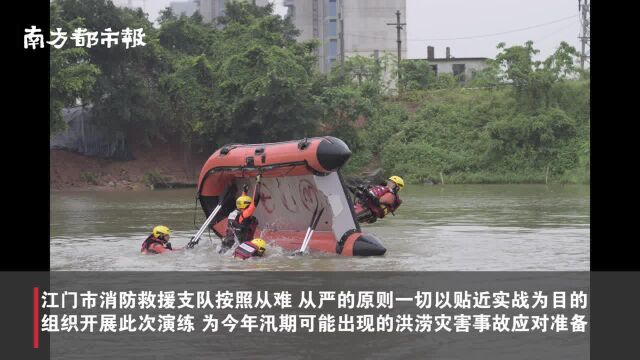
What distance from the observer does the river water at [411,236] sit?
1367cm

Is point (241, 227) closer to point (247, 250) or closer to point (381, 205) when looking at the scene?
point (247, 250)

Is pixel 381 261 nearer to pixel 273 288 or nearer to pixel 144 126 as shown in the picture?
pixel 273 288

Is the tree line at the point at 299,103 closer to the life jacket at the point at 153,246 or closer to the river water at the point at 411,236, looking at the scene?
the river water at the point at 411,236

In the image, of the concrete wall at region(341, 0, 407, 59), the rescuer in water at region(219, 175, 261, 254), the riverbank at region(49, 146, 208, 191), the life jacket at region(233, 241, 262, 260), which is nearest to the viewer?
the life jacket at region(233, 241, 262, 260)

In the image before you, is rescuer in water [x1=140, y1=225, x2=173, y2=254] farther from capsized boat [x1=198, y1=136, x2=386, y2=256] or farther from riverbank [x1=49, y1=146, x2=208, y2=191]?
riverbank [x1=49, y1=146, x2=208, y2=191]

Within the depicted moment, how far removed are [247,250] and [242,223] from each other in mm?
608

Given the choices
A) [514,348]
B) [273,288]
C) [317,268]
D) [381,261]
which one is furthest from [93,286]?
[514,348]

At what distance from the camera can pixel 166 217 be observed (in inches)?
919

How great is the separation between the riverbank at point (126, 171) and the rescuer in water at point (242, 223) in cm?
2373

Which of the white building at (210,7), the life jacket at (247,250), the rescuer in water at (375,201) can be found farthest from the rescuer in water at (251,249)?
the white building at (210,7)

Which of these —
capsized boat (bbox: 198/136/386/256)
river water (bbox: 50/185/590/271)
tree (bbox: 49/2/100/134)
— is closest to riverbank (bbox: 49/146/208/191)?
tree (bbox: 49/2/100/134)

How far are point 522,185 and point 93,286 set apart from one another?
1092 inches

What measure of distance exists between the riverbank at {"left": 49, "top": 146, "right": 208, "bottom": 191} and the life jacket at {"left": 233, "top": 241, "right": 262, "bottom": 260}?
965 inches

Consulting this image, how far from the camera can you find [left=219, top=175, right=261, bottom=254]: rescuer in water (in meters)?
14.6
